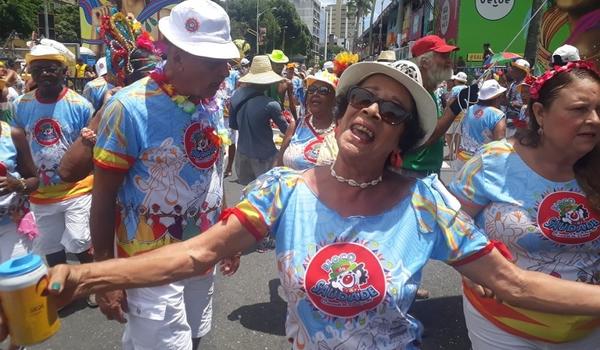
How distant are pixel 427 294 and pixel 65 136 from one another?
3.56 m

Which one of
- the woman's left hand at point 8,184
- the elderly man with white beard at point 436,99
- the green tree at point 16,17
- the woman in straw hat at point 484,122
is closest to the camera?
the woman's left hand at point 8,184

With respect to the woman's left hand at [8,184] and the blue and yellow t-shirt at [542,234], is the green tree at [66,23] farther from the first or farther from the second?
the blue and yellow t-shirt at [542,234]

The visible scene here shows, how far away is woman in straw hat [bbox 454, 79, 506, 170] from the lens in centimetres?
571

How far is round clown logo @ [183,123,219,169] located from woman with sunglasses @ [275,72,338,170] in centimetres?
150

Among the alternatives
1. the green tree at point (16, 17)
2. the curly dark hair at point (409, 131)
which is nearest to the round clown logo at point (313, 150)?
the curly dark hair at point (409, 131)

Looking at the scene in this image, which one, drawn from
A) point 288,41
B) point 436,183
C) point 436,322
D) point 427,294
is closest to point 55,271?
point 436,183

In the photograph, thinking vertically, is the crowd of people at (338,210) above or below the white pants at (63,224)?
above

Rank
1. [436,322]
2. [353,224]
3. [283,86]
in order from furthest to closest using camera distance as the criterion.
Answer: [283,86], [436,322], [353,224]

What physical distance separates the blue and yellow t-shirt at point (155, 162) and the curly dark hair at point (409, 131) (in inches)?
34.4

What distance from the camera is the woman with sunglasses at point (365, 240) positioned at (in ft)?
5.24

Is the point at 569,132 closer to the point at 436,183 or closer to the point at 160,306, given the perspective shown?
the point at 436,183

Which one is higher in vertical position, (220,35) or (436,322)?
(220,35)

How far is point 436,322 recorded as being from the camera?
3.86 metres

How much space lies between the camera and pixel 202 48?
2.25 m
